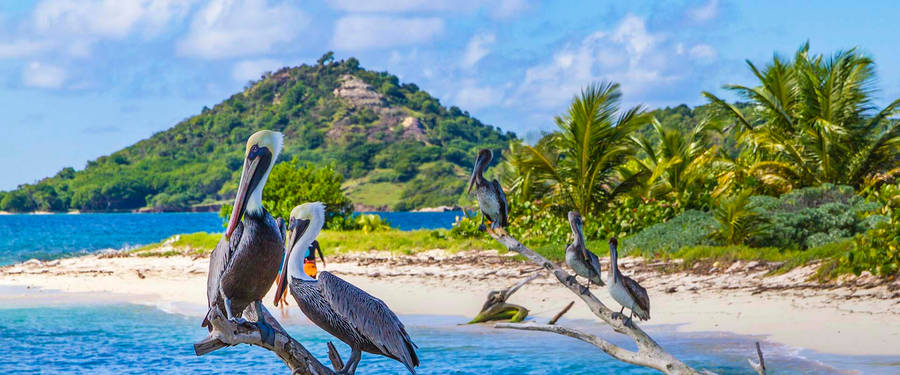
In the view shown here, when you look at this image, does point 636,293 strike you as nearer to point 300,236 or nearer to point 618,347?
point 618,347

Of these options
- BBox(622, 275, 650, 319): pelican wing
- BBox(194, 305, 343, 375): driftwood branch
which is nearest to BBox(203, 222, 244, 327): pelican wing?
BBox(194, 305, 343, 375): driftwood branch

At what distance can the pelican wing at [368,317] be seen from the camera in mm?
4430

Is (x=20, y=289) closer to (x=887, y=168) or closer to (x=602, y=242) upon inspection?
(x=602, y=242)

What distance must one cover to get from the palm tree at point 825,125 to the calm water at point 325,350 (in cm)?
738

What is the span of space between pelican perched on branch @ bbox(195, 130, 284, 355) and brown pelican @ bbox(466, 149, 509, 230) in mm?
3658

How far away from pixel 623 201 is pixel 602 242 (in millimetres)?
1962

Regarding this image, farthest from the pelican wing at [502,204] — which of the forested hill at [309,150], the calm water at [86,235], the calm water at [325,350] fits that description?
the forested hill at [309,150]

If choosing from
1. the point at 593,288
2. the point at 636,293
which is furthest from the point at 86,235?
the point at 636,293

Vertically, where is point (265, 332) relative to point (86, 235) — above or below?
below

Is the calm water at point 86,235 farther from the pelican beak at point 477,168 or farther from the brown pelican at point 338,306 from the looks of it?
the brown pelican at point 338,306

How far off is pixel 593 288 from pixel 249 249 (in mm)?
8822

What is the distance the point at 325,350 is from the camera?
10539 mm

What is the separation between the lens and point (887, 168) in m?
15.7

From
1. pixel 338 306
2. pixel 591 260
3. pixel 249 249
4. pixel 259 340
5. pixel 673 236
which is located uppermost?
pixel 673 236
